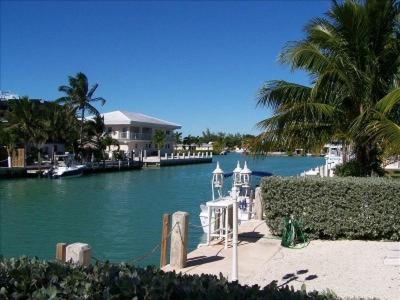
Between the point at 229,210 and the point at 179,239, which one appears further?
the point at 229,210

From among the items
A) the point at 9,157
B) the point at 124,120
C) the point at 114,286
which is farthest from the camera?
the point at 124,120

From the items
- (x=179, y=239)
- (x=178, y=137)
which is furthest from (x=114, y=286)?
(x=178, y=137)

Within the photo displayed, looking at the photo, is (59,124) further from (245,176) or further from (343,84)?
(343,84)

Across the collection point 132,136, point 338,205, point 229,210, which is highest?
point 132,136

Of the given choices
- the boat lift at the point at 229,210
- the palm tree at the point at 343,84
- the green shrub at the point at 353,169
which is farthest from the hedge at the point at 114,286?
the green shrub at the point at 353,169

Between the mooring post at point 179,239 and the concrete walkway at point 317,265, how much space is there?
192 mm

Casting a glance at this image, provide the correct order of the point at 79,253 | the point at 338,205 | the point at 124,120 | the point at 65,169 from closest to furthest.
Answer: the point at 79,253, the point at 338,205, the point at 65,169, the point at 124,120

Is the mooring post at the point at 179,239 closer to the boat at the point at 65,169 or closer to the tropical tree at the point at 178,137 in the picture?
the boat at the point at 65,169

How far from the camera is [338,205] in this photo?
1136 centimetres

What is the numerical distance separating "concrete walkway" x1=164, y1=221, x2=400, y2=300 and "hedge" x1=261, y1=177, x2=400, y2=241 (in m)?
0.31

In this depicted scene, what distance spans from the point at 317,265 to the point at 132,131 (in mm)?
74923

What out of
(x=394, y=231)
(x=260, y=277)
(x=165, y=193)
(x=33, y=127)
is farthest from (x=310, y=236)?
(x=33, y=127)

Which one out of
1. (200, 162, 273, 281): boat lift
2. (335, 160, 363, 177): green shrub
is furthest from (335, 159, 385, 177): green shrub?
(200, 162, 273, 281): boat lift

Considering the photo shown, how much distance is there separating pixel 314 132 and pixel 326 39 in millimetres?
2766
